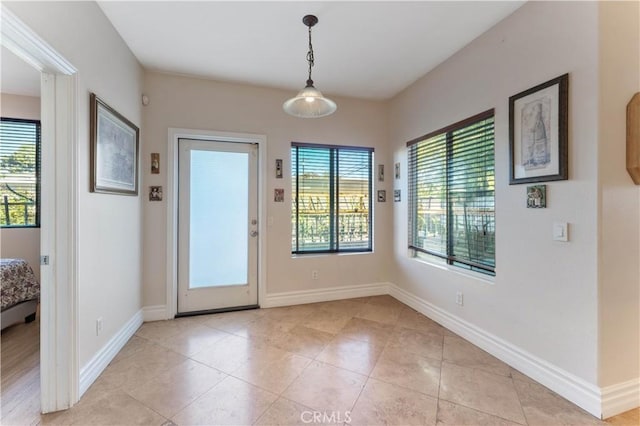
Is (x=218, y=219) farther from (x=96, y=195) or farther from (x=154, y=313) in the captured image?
(x=96, y=195)

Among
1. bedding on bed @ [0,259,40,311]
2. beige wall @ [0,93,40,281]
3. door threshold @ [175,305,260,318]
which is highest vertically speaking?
beige wall @ [0,93,40,281]

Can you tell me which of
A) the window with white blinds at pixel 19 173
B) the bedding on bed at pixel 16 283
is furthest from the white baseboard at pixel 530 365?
the window with white blinds at pixel 19 173

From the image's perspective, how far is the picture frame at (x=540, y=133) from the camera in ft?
6.05

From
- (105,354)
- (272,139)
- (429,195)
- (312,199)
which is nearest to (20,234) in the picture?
(105,354)

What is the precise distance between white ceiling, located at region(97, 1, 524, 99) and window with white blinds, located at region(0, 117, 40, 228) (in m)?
2.01

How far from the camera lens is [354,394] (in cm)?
186

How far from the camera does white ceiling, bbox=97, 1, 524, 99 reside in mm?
2119

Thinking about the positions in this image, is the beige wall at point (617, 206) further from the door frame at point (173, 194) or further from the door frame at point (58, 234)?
the door frame at point (58, 234)

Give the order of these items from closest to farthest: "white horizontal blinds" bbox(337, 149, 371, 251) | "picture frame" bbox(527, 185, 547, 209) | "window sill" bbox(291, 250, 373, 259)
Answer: "picture frame" bbox(527, 185, 547, 209) → "window sill" bbox(291, 250, 373, 259) → "white horizontal blinds" bbox(337, 149, 371, 251)

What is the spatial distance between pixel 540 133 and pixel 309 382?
2.42 m

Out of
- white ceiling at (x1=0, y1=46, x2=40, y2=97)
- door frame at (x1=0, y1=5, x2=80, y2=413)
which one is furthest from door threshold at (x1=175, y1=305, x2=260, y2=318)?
white ceiling at (x1=0, y1=46, x2=40, y2=97)

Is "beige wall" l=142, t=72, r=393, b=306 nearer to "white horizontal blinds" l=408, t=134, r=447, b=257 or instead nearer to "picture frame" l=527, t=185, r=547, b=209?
"white horizontal blinds" l=408, t=134, r=447, b=257

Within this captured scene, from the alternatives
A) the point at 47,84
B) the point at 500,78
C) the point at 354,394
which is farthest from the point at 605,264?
the point at 47,84

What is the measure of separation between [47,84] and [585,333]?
367cm
